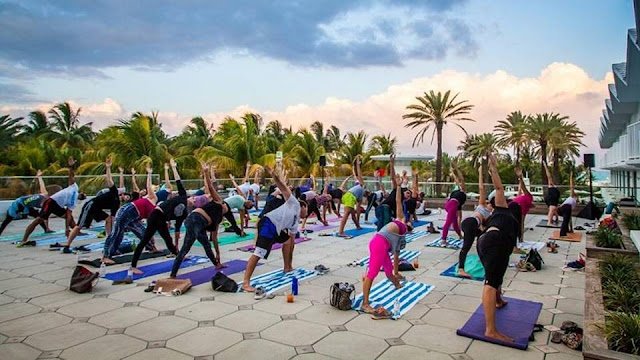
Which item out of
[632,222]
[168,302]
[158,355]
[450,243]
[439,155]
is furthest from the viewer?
[439,155]

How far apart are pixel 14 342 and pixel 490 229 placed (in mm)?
5592

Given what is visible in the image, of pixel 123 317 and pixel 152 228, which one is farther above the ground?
pixel 152 228

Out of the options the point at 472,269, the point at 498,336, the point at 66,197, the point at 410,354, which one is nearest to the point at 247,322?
the point at 410,354

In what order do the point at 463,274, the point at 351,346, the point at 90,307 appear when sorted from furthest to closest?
the point at 463,274
the point at 90,307
the point at 351,346

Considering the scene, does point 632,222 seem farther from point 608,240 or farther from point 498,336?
point 498,336

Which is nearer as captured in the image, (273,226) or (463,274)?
(273,226)

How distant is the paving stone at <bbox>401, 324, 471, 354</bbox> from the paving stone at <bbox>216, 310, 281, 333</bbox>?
5.63 feet

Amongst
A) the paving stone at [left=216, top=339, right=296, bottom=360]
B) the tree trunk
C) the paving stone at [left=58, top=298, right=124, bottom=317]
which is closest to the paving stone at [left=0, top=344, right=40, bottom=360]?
the paving stone at [left=58, top=298, right=124, bottom=317]

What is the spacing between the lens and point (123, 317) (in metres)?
5.77

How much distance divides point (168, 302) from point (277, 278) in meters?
1.99

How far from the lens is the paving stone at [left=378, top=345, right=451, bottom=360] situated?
4.56 m

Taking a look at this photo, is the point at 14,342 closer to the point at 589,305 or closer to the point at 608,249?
the point at 589,305

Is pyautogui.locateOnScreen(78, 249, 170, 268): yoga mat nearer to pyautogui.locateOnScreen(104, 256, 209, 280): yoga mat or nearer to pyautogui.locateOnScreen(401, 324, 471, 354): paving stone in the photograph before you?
pyautogui.locateOnScreen(104, 256, 209, 280): yoga mat

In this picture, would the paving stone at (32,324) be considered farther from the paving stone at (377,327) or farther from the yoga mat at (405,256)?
the yoga mat at (405,256)
